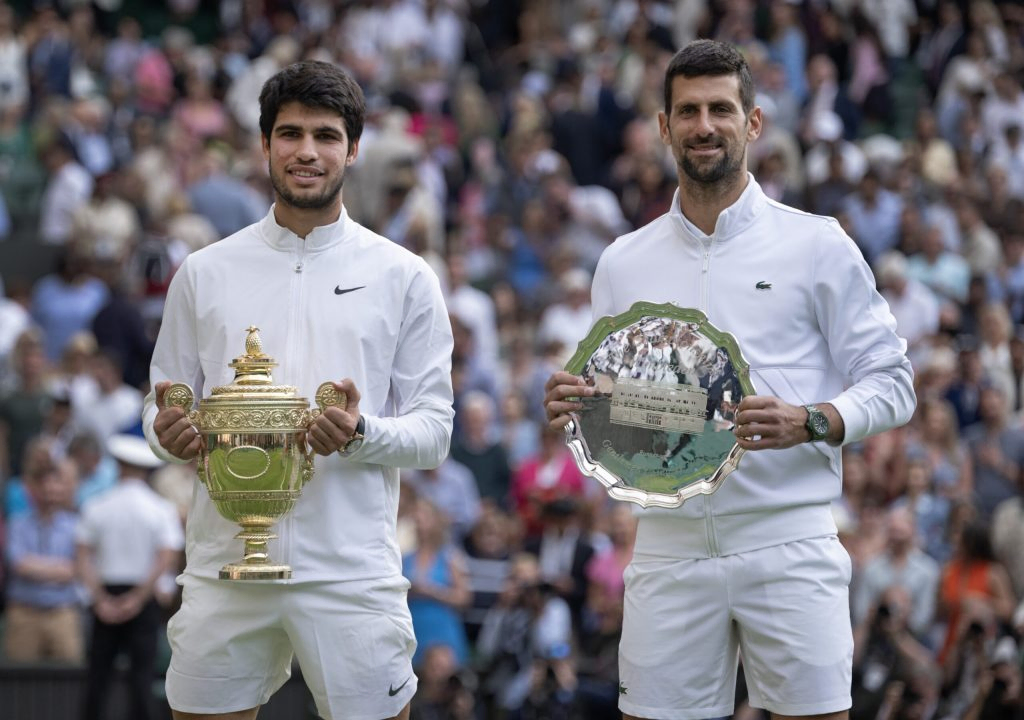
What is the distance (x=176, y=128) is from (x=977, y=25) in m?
8.44

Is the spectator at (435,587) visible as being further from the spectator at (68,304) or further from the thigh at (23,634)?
the spectator at (68,304)

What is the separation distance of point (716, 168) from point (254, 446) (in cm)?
144

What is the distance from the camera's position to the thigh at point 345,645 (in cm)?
523

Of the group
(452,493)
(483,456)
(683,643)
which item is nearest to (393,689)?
→ (683,643)

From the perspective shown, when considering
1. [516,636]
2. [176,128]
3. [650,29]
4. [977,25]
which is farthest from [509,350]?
[977,25]

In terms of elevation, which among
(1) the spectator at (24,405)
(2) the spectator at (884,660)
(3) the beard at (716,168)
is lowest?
(2) the spectator at (884,660)

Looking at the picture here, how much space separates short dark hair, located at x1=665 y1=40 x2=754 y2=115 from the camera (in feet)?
17.5

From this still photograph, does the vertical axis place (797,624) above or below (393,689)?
above

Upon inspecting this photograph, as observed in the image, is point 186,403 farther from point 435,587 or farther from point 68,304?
point 68,304

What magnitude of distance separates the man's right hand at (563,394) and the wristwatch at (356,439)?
509mm

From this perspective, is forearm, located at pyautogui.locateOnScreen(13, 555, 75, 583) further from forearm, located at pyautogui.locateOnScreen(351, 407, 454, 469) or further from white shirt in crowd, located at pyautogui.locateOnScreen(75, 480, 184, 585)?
forearm, located at pyautogui.locateOnScreen(351, 407, 454, 469)

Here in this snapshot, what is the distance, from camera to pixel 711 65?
532 cm

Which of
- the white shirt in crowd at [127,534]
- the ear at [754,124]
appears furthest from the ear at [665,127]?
the white shirt in crowd at [127,534]

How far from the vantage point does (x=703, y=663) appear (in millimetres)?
5266
